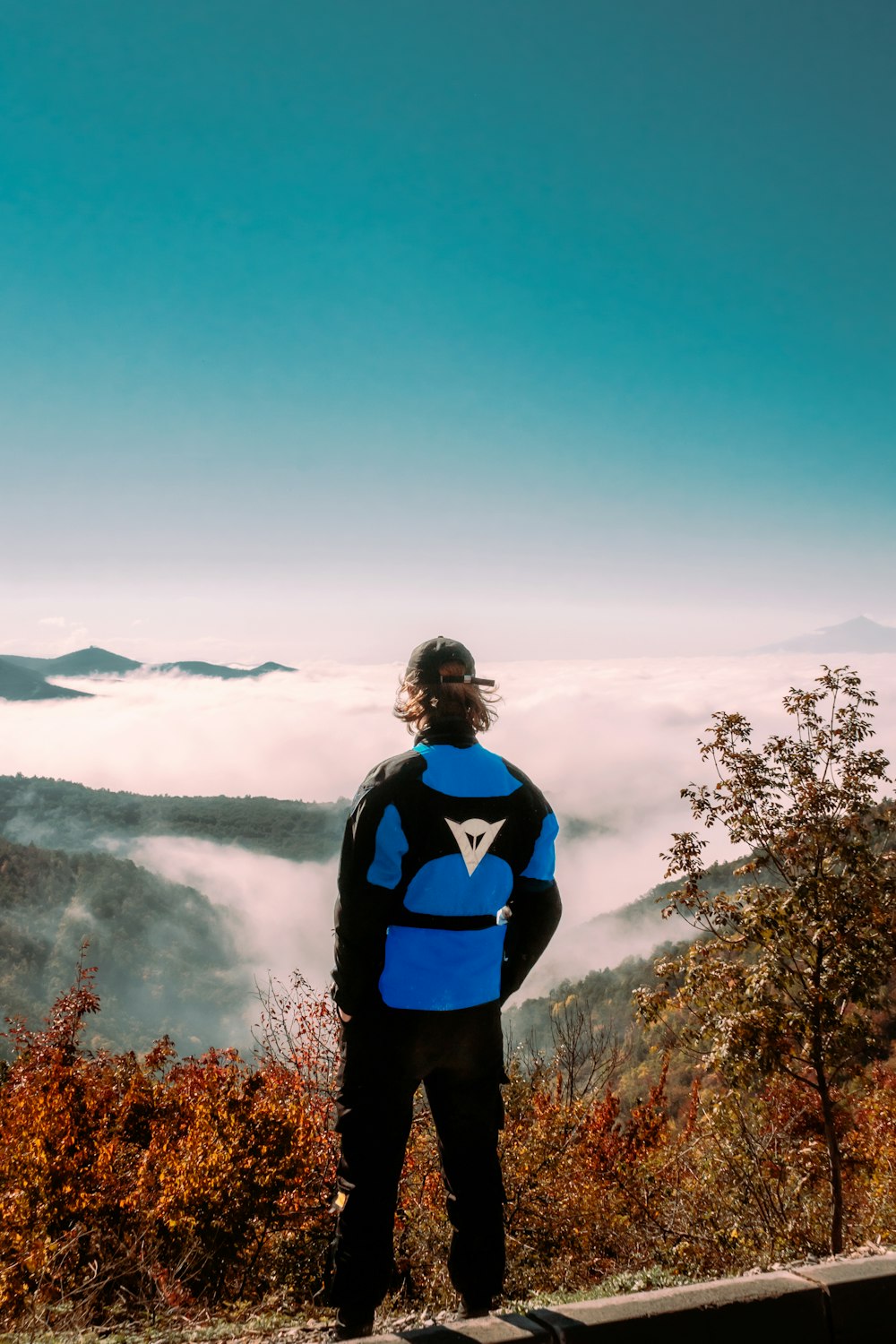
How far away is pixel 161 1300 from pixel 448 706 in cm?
329

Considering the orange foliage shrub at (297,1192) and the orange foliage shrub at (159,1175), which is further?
→ the orange foliage shrub at (159,1175)

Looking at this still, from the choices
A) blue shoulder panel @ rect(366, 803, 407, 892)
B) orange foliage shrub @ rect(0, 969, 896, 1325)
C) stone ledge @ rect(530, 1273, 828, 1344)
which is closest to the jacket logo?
blue shoulder panel @ rect(366, 803, 407, 892)

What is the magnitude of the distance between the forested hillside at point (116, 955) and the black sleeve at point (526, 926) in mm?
163897

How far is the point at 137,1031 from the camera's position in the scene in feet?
495

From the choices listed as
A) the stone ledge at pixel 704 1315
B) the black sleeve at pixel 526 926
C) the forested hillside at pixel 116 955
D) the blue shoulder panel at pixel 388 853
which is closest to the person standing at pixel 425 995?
the blue shoulder panel at pixel 388 853

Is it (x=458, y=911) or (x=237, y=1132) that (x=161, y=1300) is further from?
(x=237, y=1132)

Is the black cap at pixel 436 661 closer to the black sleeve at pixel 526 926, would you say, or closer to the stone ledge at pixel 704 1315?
the black sleeve at pixel 526 926

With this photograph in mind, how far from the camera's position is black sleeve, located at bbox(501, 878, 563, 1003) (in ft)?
9.98

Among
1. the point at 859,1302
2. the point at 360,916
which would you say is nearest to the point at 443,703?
the point at 360,916

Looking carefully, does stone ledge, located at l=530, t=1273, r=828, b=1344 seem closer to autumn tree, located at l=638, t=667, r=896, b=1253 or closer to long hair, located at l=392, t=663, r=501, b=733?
long hair, located at l=392, t=663, r=501, b=733

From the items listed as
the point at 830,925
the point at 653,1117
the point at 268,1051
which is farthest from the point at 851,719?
the point at 653,1117

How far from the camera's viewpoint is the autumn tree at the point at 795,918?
26.5ft

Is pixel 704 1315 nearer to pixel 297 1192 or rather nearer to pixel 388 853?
pixel 388 853

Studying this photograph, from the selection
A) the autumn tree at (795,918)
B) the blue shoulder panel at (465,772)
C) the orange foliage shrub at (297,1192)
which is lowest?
the orange foliage shrub at (297,1192)
